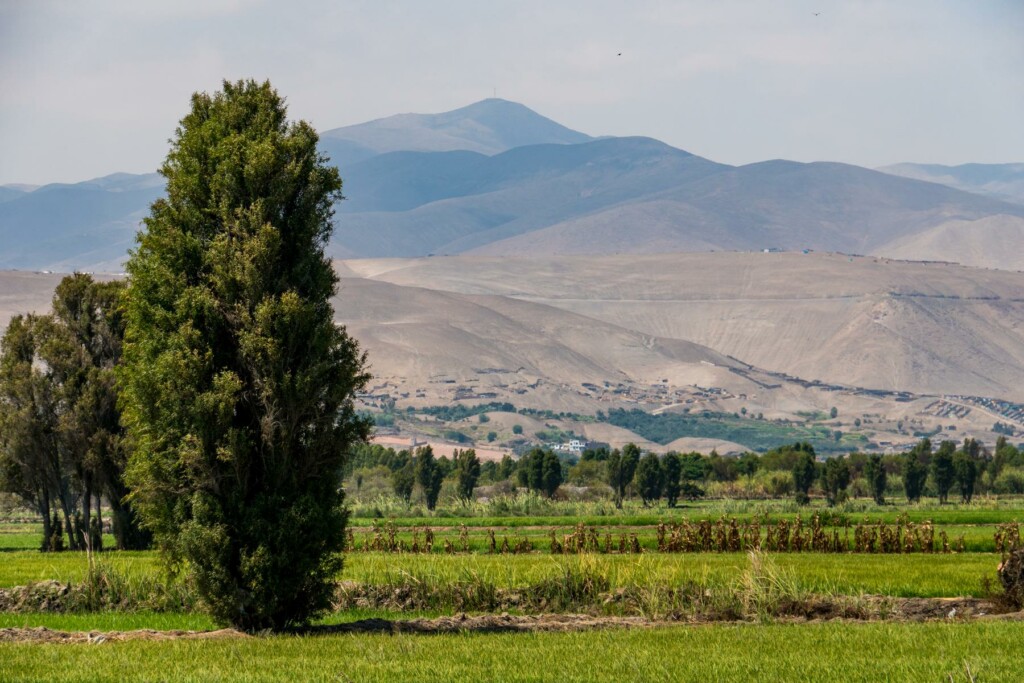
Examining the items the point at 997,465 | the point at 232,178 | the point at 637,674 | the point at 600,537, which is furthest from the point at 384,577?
the point at 997,465

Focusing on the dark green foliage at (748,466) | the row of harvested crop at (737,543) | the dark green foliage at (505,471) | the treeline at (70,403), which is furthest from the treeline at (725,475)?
the row of harvested crop at (737,543)

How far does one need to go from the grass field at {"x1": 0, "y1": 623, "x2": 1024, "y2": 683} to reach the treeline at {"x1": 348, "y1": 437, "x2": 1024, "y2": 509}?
57558mm

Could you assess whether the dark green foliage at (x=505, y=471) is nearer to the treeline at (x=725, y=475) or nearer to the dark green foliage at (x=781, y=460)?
the treeline at (x=725, y=475)

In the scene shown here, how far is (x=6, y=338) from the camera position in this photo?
52.3 meters

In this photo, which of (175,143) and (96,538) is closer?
(175,143)

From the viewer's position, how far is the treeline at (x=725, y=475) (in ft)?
308

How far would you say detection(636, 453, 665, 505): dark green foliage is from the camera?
93875mm

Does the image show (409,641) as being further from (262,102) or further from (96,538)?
(96,538)

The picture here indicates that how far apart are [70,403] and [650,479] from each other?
52.0m

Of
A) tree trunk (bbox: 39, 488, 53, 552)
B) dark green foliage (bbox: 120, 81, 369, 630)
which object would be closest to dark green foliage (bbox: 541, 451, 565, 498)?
tree trunk (bbox: 39, 488, 53, 552)

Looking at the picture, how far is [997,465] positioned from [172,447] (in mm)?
97074

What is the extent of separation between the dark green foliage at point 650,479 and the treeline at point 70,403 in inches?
1896

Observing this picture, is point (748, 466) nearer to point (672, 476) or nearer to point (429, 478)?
point (672, 476)

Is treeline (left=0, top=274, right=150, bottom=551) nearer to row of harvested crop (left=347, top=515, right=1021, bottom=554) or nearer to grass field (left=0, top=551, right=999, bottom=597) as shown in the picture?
grass field (left=0, top=551, right=999, bottom=597)
